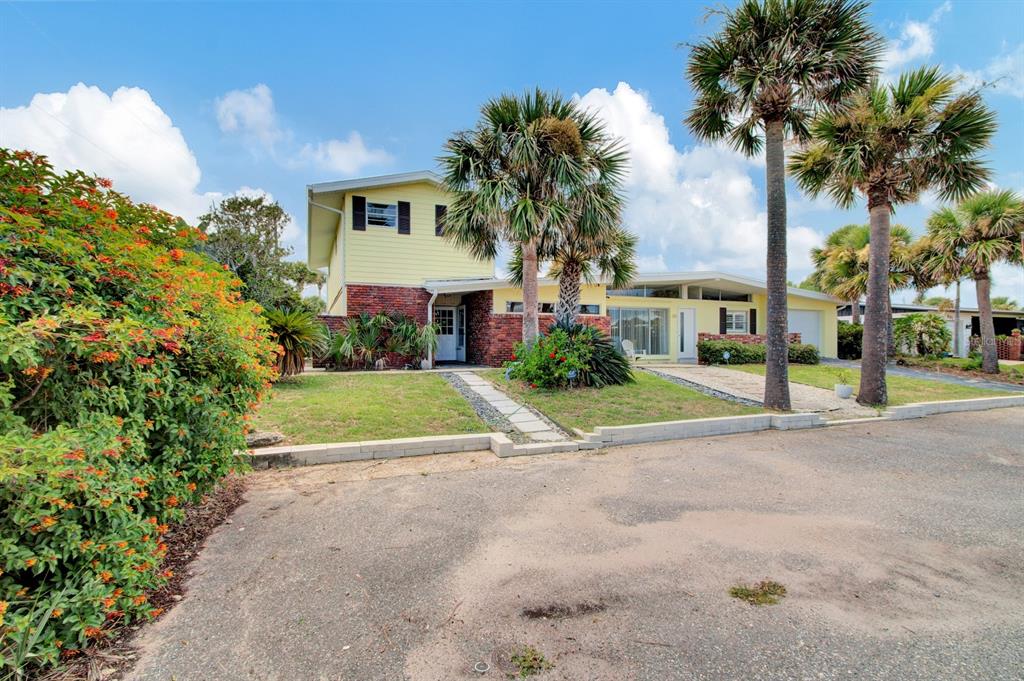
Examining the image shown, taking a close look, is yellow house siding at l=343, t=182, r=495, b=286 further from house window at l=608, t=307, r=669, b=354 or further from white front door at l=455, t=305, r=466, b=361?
house window at l=608, t=307, r=669, b=354

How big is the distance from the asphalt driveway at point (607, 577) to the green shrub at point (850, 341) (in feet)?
62.3

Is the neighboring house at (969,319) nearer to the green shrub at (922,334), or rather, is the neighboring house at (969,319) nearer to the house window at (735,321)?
the green shrub at (922,334)

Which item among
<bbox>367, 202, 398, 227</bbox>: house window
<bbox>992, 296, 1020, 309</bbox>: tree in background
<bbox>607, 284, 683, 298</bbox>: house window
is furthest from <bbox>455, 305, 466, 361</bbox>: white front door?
<bbox>992, 296, 1020, 309</bbox>: tree in background

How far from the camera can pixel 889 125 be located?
9531 millimetres

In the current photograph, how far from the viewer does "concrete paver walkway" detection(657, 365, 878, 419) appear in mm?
9398

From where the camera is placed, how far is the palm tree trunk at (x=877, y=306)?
385 inches

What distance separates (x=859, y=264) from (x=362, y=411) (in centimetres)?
2062

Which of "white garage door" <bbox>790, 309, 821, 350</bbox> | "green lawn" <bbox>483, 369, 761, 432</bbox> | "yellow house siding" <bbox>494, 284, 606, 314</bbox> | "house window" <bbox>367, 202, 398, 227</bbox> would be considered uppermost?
"house window" <bbox>367, 202, 398, 227</bbox>

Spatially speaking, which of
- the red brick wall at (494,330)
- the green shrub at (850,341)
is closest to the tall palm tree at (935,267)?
the green shrub at (850,341)

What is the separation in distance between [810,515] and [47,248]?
5.99 metres

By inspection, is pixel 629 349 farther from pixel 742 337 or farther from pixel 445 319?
pixel 445 319

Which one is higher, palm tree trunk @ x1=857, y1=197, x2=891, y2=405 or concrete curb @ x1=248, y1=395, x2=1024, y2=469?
palm tree trunk @ x1=857, y1=197, x2=891, y2=405

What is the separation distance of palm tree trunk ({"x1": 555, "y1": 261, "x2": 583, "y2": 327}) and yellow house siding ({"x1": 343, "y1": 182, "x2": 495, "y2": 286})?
473cm

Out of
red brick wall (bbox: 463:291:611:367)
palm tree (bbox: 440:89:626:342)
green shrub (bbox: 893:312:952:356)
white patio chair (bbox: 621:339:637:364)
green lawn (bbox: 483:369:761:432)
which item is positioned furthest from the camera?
green shrub (bbox: 893:312:952:356)
